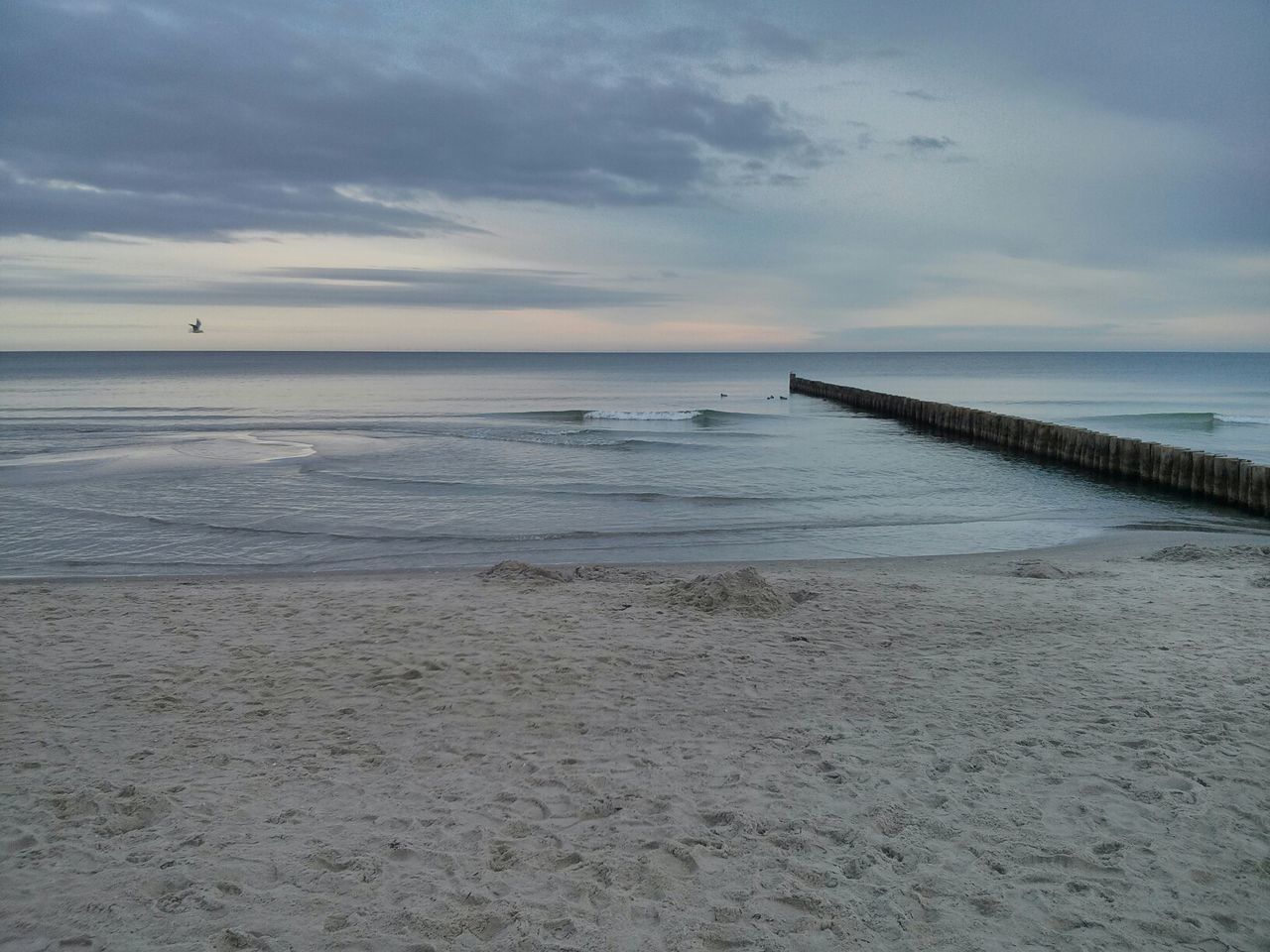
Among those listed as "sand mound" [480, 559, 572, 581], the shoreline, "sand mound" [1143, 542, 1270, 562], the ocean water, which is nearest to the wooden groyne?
the ocean water

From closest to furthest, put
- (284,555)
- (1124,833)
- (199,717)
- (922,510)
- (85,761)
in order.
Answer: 1. (1124,833)
2. (85,761)
3. (199,717)
4. (284,555)
5. (922,510)

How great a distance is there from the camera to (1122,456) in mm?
21875

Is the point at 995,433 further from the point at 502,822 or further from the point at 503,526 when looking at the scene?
the point at 502,822

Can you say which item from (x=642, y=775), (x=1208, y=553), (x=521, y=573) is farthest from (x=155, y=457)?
(x=1208, y=553)

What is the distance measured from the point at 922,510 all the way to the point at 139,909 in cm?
1591

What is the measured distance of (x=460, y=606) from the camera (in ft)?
30.5

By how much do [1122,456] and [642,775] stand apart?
20.6 meters

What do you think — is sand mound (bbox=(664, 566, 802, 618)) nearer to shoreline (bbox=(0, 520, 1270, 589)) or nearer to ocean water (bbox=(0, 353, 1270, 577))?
shoreline (bbox=(0, 520, 1270, 589))

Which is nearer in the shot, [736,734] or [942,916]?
[942,916]

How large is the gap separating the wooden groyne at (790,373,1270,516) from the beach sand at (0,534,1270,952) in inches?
374

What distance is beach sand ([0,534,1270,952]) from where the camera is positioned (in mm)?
3832

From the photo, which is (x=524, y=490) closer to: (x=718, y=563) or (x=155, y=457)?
(x=718, y=563)

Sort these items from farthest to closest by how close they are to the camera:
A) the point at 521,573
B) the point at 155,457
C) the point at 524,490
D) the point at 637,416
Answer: the point at 637,416 → the point at 155,457 → the point at 524,490 → the point at 521,573

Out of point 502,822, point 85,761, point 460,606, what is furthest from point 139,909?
point 460,606
